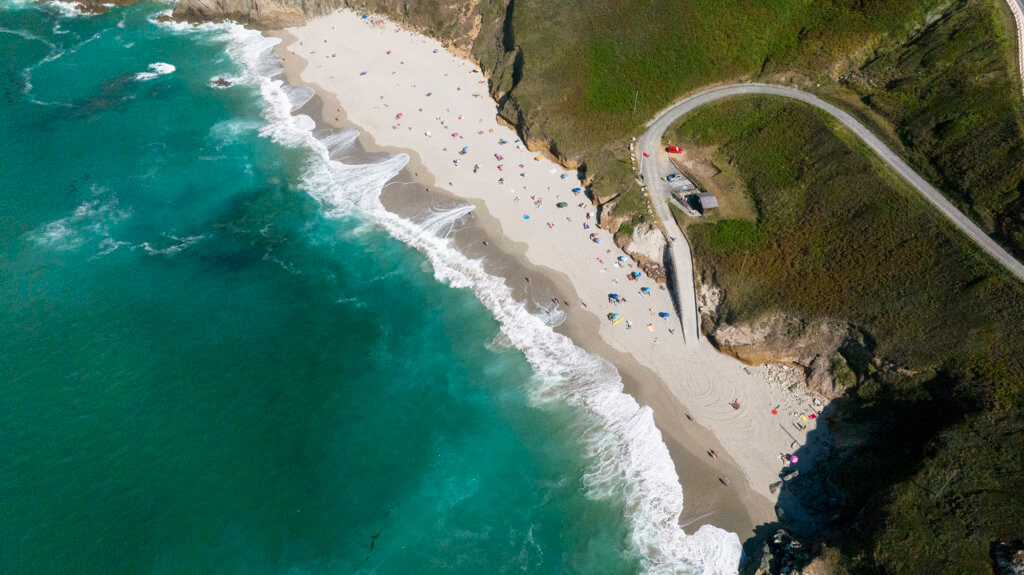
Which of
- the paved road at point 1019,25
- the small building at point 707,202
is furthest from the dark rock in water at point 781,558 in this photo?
the paved road at point 1019,25

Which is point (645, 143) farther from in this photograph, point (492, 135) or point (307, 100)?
point (307, 100)

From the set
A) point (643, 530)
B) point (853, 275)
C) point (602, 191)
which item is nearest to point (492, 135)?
point (602, 191)

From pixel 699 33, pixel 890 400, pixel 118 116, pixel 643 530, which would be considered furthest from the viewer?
pixel 118 116

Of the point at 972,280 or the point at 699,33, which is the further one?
the point at 699,33

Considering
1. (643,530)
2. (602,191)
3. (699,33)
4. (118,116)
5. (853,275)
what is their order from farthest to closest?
(118,116)
(699,33)
(602,191)
(853,275)
(643,530)

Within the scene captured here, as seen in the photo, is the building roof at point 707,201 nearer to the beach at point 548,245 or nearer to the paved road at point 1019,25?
the beach at point 548,245

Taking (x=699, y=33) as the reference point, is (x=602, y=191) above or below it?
below

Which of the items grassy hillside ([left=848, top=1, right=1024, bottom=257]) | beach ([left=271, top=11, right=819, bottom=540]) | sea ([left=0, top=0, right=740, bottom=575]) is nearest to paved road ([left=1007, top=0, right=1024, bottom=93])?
grassy hillside ([left=848, top=1, right=1024, bottom=257])

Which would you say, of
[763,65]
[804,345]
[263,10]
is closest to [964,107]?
[763,65]
